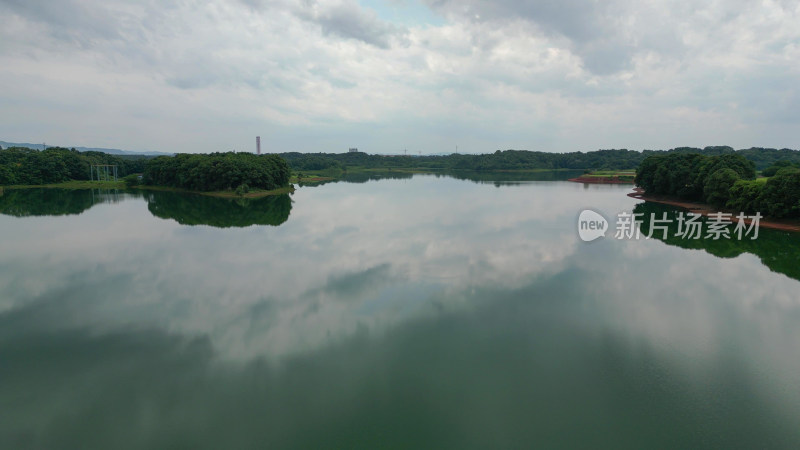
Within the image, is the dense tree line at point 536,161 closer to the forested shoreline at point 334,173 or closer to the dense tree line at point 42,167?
the forested shoreline at point 334,173

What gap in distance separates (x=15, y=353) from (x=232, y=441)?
290 inches

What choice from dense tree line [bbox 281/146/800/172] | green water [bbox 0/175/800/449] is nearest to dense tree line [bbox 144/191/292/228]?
green water [bbox 0/175/800/449]

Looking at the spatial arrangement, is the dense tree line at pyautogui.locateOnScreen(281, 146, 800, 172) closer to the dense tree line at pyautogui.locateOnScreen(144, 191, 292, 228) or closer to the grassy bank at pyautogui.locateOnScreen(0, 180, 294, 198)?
the grassy bank at pyautogui.locateOnScreen(0, 180, 294, 198)

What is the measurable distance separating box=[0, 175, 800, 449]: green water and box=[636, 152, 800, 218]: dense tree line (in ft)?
20.8

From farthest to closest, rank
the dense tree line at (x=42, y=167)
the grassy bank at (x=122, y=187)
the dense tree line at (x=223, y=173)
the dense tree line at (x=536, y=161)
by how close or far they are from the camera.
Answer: the dense tree line at (x=536, y=161), the dense tree line at (x=42, y=167), the dense tree line at (x=223, y=173), the grassy bank at (x=122, y=187)

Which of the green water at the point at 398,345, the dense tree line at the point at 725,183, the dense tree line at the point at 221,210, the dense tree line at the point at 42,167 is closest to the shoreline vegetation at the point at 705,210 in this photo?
the dense tree line at the point at 725,183

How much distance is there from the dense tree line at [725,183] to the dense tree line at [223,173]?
147 feet

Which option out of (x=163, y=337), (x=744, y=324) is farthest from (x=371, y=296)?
(x=744, y=324)

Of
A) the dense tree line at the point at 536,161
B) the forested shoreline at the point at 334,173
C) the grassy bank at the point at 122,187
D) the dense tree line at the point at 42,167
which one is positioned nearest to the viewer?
the forested shoreline at the point at 334,173

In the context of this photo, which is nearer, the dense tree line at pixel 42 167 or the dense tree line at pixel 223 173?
the dense tree line at pixel 223 173

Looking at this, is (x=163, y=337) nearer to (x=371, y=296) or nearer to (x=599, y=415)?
(x=371, y=296)

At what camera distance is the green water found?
7.53 m

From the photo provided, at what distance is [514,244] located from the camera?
2191cm

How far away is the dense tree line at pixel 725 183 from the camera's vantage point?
85.4 ft
